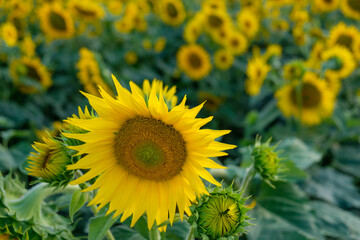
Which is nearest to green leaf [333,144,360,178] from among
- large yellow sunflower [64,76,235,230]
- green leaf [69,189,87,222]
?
large yellow sunflower [64,76,235,230]

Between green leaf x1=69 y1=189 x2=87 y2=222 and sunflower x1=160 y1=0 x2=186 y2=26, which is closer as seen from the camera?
green leaf x1=69 y1=189 x2=87 y2=222

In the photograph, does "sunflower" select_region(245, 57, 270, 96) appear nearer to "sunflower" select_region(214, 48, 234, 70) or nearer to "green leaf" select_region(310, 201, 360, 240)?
"sunflower" select_region(214, 48, 234, 70)

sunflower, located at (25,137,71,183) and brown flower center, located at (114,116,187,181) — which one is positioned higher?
brown flower center, located at (114,116,187,181)

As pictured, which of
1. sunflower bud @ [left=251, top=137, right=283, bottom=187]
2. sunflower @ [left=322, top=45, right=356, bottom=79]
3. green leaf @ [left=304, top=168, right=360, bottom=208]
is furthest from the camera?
sunflower @ [left=322, top=45, right=356, bottom=79]

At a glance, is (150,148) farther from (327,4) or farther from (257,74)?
(327,4)

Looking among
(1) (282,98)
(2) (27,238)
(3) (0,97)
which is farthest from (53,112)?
(2) (27,238)

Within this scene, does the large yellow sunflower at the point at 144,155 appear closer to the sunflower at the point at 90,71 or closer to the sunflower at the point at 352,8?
the sunflower at the point at 90,71

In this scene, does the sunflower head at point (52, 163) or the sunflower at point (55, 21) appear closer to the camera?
the sunflower head at point (52, 163)

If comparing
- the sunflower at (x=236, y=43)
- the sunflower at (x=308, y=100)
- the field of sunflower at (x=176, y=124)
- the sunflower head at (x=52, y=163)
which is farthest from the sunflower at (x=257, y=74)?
the sunflower head at (x=52, y=163)
